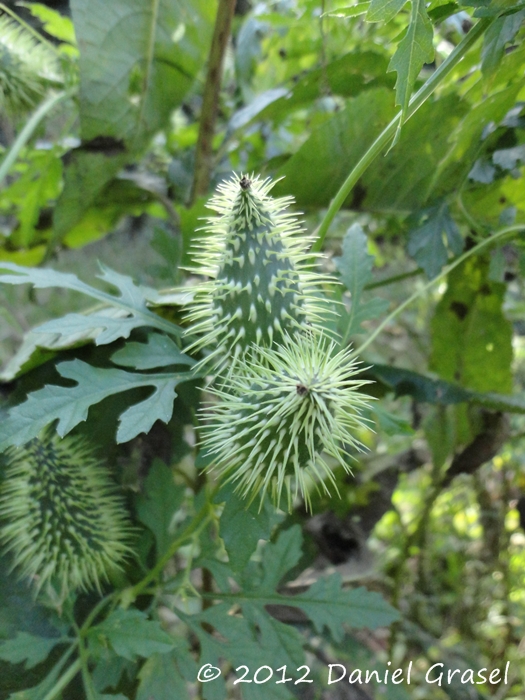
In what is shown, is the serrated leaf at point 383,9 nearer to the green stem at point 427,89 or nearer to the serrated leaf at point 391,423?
the green stem at point 427,89

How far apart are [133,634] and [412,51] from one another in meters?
0.86

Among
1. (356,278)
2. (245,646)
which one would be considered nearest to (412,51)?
(356,278)

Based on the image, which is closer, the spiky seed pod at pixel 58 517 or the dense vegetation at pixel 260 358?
the dense vegetation at pixel 260 358

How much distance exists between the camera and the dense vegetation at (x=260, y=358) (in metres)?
0.74

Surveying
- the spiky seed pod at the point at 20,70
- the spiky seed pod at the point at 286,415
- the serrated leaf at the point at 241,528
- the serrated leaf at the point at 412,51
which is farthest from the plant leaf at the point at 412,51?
the spiky seed pod at the point at 20,70

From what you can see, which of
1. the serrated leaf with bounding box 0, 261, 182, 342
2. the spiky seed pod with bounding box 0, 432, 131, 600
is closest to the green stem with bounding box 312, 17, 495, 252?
the serrated leaf with bounding box 0, 261, 182, 342

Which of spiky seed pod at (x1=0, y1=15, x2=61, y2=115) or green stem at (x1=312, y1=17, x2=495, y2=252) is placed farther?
spiky seed pod at (x1=0, y1=15, x2=61, y2=115)

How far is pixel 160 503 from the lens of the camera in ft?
3.26

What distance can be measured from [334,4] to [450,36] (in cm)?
40

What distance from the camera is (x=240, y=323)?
72 centimetres

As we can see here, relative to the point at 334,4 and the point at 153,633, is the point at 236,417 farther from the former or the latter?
the point at 334,4

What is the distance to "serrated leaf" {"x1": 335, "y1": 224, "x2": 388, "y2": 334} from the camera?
0.93 m

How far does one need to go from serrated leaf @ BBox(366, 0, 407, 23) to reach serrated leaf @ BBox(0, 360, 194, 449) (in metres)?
0.54

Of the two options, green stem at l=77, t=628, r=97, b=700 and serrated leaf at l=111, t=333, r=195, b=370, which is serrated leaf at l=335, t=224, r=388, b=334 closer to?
serrated leaf at l=111, t=333, r=195, b=370
